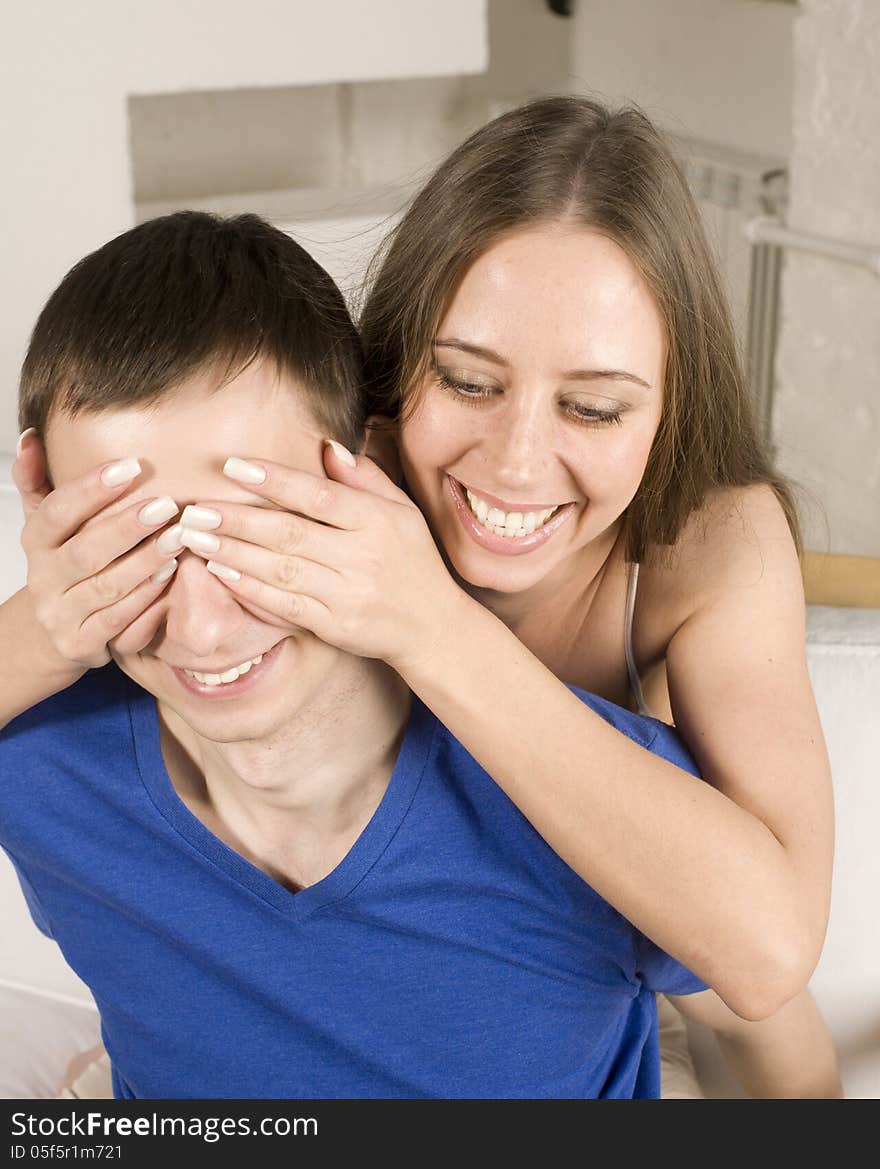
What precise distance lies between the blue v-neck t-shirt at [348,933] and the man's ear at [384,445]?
0.22 meters

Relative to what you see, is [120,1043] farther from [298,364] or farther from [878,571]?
[878,571]

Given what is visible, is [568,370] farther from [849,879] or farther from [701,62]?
[701,62]

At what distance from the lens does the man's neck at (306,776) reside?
1037mm

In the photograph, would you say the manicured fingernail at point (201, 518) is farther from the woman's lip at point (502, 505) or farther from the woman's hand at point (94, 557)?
the woman's lip at point (502, 505)

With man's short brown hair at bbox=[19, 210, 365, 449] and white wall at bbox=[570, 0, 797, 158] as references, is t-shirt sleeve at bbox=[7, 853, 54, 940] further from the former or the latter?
white wall at bbox=[570, 0, 797, 158]

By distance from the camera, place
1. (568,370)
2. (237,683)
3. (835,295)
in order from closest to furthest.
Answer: (237,683) → (568,370) → (835,295)

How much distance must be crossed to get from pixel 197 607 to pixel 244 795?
0.74 ft

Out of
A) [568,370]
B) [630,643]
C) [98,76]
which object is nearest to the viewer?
[568,370]

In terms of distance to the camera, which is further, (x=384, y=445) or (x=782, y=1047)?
(x=782, y=1047)

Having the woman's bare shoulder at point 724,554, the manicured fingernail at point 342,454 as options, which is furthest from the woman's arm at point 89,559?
the woman's bare shoulder at point 724,554

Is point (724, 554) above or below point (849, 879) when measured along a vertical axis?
above

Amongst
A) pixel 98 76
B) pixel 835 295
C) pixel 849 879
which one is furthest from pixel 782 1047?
pixel 98 76

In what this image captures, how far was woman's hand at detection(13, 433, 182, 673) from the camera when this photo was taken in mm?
900

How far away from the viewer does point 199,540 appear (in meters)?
0.88
